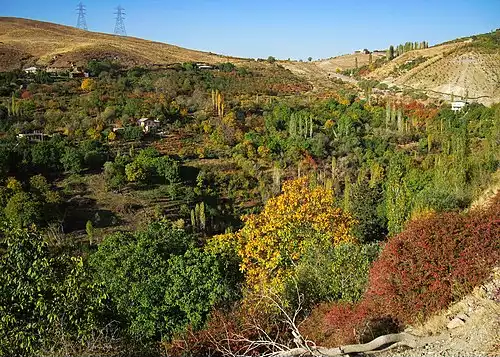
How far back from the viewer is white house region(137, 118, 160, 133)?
3750cm

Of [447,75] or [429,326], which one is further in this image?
[447,75]

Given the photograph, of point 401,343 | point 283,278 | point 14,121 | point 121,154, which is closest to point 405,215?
point 283,278

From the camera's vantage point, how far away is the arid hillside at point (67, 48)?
58.2 m

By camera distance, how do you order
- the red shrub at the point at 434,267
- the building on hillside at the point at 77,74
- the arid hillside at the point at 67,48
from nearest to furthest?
1. the red shrub at the point at 434,267
2. the building on hillside at the point at 77,74
3. the arid hillside at the point at 67,48

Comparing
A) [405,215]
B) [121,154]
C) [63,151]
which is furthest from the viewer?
[121,154]

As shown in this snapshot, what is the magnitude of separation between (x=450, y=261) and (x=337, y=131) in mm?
33243

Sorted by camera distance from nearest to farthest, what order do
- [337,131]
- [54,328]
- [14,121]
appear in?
[54,328] → [14,121] → [337,131]

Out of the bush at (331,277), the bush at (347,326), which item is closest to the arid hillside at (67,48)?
the bush at (331,277)

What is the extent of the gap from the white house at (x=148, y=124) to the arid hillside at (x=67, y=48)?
2469 centimetres

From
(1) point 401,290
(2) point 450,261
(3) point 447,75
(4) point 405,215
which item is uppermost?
(3) point 447,75

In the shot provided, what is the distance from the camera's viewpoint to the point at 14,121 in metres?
36.8

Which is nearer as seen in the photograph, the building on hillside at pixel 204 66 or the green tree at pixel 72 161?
the green tree at pixel 72 161

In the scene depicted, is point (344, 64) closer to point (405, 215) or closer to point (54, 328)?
point (405, 215)

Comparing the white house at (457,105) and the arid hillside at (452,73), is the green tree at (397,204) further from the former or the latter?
the arid hillside at (452,73)
